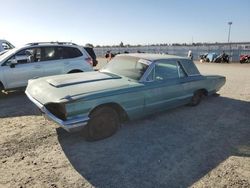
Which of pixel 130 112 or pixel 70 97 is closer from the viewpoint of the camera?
pixel 70 97

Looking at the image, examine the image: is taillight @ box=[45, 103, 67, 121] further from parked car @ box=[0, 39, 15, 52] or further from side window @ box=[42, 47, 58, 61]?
parked car @ box=[0, 39, 15, 52]

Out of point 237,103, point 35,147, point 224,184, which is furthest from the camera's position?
point 237,103

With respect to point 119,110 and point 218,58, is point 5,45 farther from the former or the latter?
point 218,58

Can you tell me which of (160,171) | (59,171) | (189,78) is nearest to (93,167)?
(59,171)

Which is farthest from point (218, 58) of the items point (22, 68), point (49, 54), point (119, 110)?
point (119, 110)

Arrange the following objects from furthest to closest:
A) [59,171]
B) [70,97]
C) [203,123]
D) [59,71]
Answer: [59,71] → [203,123] → [70,97] → [59,171]

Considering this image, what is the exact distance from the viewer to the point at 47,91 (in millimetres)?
4301

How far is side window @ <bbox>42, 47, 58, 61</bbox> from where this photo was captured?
799cm

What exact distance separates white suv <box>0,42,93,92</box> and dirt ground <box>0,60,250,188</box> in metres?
1.91

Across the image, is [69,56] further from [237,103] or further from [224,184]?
[224,184]

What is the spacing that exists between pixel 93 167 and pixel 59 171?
1.60 ft

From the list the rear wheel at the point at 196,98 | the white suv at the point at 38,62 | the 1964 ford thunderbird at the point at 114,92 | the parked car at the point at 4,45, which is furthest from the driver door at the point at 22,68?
the parked car at the point at 4,45

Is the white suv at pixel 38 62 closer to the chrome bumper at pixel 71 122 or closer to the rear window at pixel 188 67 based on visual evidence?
the rear window at pixel 188 67

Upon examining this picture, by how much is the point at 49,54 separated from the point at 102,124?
4.63m
